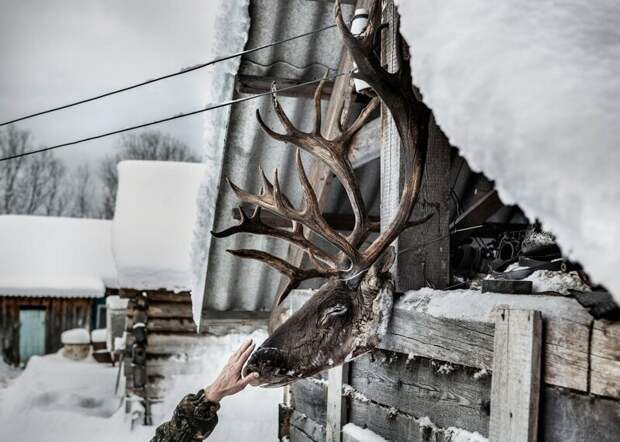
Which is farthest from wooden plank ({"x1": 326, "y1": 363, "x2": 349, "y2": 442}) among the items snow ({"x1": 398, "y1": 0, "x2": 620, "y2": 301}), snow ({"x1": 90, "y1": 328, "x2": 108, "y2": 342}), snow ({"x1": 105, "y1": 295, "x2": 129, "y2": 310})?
snow ({"x1": 90, "y1": 328, "x2": 108, "y2": 342})

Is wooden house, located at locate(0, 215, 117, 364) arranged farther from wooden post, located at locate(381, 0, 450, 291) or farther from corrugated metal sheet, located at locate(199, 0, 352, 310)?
wooden post, located at locate(381, 0, 450, 291)

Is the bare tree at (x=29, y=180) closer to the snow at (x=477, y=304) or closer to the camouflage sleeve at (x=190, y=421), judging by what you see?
the camouflage sleeve at (x=190, y=421)

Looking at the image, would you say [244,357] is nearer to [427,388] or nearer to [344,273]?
[344,273]

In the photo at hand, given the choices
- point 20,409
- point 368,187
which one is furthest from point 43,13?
point 368,187

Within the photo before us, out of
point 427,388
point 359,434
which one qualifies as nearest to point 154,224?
point 359,434

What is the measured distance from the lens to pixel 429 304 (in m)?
2.91

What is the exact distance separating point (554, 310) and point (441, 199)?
4.51ft

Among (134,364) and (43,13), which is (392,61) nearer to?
(134,364)

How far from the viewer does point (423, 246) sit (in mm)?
3381

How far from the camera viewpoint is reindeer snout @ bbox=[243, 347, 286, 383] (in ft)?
9.91

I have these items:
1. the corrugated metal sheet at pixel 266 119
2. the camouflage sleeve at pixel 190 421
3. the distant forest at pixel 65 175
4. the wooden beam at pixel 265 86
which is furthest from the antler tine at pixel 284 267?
the distant forest at pixel 65 175

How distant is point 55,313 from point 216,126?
20846mm

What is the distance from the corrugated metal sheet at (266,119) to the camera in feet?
15.5

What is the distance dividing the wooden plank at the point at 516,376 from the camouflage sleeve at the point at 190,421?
71.1 inches
